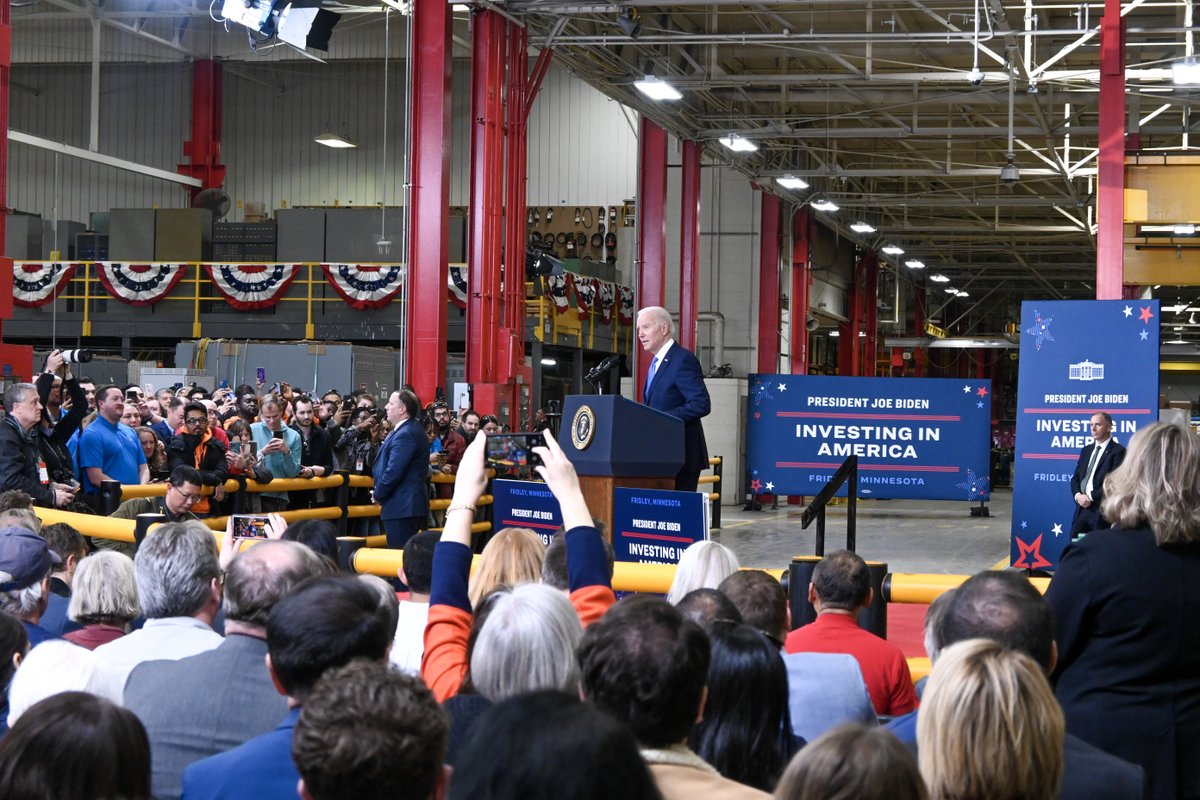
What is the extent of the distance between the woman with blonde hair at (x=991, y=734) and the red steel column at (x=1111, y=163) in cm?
1212

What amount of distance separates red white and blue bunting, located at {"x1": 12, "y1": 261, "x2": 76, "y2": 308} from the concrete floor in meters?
14.4

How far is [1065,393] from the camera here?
13.1m

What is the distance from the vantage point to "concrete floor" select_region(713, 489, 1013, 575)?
16312 millimetres

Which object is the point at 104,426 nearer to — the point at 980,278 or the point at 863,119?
the point at 863,119

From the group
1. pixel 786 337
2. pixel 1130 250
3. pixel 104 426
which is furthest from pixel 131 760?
pixel 786 337

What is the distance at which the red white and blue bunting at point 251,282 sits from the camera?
27.5 m

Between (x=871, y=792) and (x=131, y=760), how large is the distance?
1.22 meters

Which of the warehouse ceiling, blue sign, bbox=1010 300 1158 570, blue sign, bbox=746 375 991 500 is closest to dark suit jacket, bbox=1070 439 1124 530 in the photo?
blue sign, bbox=1010 300 1158 570

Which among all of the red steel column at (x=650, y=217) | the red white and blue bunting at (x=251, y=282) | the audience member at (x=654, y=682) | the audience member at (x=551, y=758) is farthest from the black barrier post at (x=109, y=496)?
the red white and blue bunting at (x=251, y=282)

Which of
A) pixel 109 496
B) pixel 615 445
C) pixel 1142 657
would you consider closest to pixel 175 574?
pixel 1142 657

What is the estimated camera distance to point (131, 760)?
2277 mm

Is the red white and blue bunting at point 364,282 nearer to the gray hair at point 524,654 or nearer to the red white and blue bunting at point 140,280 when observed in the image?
the red white and blue bunting at point 140,280

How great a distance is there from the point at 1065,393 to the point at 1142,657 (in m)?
10.2

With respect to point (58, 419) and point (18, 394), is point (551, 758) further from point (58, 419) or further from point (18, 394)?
point (58, 419)
